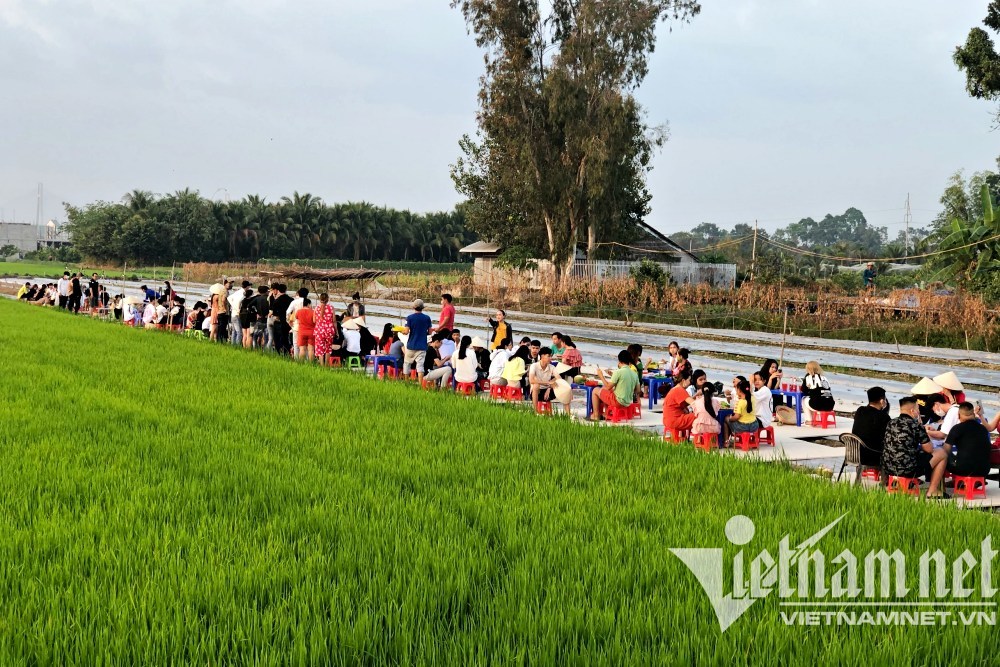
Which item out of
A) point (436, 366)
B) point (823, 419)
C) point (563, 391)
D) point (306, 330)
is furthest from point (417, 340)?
point (823, 419)

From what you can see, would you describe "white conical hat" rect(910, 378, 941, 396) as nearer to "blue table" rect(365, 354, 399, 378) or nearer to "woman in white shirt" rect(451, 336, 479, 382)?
"woman in white shirt" rect(451, 336, 479, 382)

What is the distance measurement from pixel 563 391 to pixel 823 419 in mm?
3572

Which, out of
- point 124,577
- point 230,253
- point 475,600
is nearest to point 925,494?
point 475,600

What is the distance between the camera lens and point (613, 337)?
2756 cm

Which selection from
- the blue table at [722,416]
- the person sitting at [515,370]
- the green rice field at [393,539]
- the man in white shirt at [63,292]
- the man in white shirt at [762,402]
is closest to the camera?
the green rice field at [393,539]

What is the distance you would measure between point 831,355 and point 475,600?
66.5ft

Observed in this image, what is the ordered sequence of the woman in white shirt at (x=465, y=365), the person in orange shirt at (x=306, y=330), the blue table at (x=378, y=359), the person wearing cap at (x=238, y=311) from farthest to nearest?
the person wearing cap at (x=238, y=311) → the person in orange shirt at (x=306, y=330) → the blue table at (x=378, y=359) → the woman in white shirt at (x=465, y=365)

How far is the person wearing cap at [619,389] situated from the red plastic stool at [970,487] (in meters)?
4.26

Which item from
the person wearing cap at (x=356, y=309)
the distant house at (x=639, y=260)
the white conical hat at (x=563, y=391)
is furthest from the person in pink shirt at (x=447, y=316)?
the distant house at (x=639, y=260)

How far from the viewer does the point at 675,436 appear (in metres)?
10.2

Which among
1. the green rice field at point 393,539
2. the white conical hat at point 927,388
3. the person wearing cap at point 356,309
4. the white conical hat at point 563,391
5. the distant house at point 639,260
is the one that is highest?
the distant house at point 639,260

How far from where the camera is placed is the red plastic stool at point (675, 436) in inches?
396

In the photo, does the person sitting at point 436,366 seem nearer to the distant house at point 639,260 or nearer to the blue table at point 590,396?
the blue table at point 590,396

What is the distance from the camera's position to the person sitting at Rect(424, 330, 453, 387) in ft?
47.4
